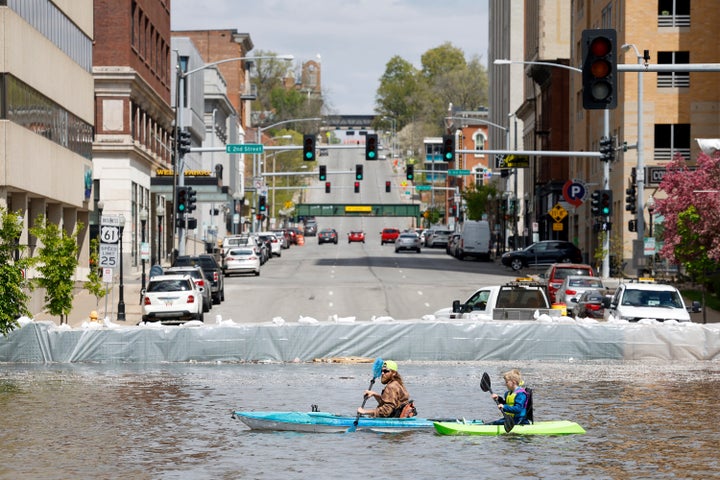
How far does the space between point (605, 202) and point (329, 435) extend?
39.5 metres

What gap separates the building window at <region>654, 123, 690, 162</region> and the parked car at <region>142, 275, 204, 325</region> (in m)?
38.8

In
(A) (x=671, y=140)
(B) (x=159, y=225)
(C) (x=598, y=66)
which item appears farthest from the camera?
(B) (x=159, y=225)

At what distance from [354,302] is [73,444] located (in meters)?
34.5

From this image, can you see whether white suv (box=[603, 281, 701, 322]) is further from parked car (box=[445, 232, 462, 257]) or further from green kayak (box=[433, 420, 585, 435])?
parked car (box=[445, 232, 462, 257])

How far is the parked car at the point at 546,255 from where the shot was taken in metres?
80.0

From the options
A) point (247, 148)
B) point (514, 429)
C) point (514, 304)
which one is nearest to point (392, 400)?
point (514, 429)

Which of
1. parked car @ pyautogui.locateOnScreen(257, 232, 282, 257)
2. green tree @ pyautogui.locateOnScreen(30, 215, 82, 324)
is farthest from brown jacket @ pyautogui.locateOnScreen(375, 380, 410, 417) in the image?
parked car @ pyautogui.locateOnScreen(257, 232, 282, 257)

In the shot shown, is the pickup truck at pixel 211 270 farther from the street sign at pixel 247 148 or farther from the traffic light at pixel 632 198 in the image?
the traffic light at pixel 632 198

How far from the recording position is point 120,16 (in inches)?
2899

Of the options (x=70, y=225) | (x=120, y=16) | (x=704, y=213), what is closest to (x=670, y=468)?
(x=704, y=213)

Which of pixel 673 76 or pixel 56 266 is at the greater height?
pixel 673 76

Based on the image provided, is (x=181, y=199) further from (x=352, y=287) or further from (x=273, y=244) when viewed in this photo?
(x=273, y=244)

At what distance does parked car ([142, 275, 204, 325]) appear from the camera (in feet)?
145

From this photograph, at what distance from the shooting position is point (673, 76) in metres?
76.2
